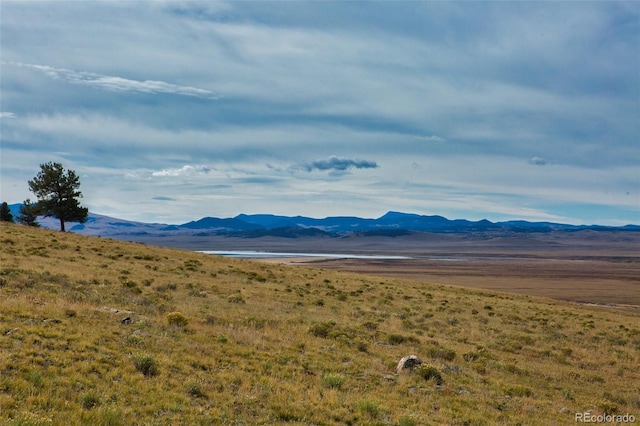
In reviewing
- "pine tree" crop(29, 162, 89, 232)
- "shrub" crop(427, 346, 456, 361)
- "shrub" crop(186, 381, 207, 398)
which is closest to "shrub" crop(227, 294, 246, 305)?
"shrub" crop(427, 346, 456, 361)

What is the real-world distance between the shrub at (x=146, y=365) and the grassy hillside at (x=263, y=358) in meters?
0.04

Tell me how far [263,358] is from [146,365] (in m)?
4.10

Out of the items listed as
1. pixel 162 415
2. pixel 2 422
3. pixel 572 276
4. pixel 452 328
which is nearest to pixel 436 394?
pixel 162 415

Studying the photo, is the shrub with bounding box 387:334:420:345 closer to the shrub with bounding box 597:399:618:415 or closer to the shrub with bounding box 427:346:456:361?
the shrub with bounding box 427:346:456:361

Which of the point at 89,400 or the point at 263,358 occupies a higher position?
the point at 89,400

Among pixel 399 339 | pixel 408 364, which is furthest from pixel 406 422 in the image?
pixel 399 339

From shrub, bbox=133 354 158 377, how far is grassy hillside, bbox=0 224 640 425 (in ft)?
0.13

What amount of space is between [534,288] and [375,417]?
78.3m

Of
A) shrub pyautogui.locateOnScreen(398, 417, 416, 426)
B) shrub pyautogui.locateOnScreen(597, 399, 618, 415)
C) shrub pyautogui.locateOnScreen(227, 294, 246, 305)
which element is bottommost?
shrub pyautogui.locateOnScreen(597, 399, 618, 415)

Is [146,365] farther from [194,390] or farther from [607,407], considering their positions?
[607,407]

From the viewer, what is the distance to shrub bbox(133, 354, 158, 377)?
1166 cm

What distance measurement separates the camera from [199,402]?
10453 mm

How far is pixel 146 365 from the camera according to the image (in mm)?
11758

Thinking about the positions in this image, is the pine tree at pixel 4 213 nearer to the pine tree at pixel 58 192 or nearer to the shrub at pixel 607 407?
the pine tree at pixel 58 192
